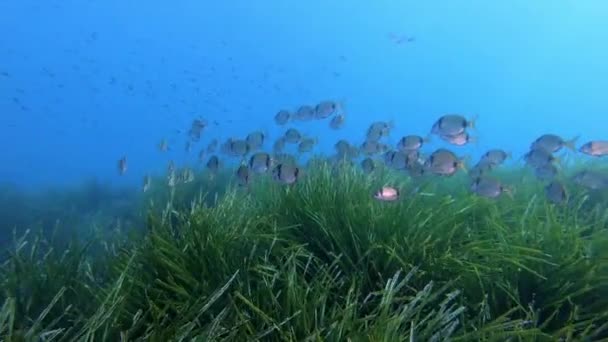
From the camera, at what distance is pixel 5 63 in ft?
237

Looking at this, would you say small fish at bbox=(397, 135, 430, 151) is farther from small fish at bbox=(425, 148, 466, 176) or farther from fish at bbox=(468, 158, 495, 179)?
small fish at bbox=(425, 148, 466, 176)

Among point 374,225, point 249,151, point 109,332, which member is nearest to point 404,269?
point 374,225

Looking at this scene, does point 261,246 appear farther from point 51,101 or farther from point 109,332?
point 51,101

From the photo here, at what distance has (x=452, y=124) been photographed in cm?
631

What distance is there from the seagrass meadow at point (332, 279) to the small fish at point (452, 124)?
6.72ft

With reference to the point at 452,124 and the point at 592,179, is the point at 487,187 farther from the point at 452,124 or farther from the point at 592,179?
the point at 592,179

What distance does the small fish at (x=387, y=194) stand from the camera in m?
4.33

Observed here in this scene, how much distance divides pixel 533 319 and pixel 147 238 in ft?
9.33

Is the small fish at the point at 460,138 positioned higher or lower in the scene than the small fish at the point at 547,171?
higher

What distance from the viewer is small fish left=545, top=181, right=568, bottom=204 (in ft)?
16.6

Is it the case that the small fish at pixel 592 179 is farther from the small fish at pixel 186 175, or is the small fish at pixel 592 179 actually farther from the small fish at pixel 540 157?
the small fish at pixel 186 175

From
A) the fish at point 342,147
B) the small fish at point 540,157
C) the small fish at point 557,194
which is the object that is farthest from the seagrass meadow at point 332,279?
the fish at point 342,147

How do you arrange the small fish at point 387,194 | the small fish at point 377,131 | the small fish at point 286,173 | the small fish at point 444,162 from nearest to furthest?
the small fish at point 387,194, the small fish at point 286,173, the small fish at point 444,162, the small fish at point 377,131

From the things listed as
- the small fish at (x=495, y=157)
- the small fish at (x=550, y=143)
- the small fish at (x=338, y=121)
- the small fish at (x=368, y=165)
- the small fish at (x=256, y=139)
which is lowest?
the small fish at (x=368, y=165)
